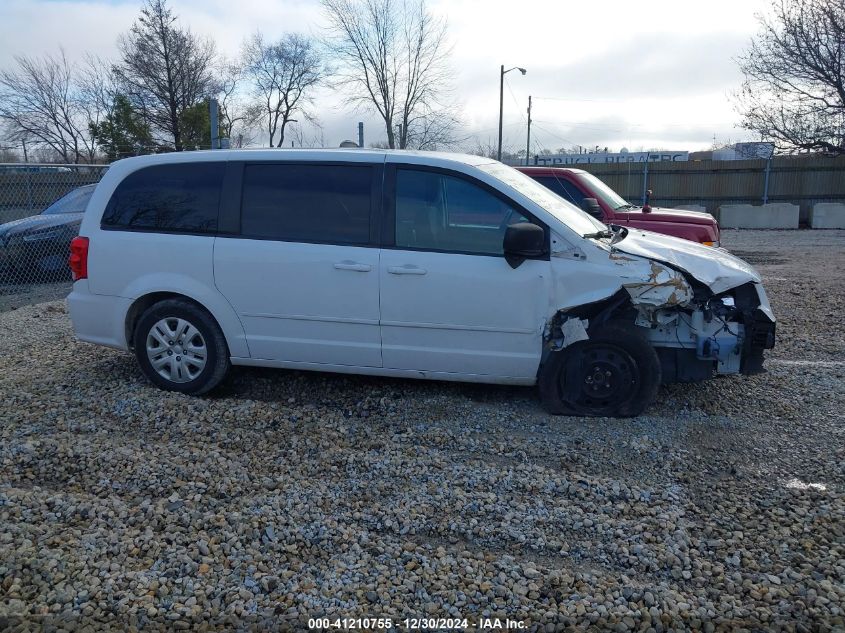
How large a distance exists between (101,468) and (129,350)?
170cm

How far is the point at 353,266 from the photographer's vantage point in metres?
5.14

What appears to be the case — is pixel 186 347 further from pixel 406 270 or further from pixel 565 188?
pixel 565 188

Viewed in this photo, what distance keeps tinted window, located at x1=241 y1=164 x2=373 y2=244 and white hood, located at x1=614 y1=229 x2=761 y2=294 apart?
1.86m

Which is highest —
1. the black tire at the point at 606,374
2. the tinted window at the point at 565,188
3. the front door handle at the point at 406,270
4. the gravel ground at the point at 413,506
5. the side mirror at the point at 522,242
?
the tinted window at the point at 565,188

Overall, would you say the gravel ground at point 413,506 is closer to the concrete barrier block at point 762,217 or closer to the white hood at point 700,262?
the white hood at point 700,262

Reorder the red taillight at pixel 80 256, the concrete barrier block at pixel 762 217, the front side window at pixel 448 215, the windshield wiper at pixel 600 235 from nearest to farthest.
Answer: the front side window at pixel 448 215 → the windshield wiper at pixel 600 235 → the red taillight at pixel 80 256 → the concrete barrier block at pixel 762 217

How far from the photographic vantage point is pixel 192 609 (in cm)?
302

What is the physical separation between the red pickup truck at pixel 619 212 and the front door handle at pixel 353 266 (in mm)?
4032

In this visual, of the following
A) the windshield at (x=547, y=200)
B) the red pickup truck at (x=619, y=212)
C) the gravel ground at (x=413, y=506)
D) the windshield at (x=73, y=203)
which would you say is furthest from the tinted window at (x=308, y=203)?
the windshield at (x=73, y=203)

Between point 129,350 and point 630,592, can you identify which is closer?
point 630,592

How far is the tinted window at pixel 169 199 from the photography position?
553 cm

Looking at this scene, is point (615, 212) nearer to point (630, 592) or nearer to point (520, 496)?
point (520, 496)

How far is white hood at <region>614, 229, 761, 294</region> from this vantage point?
4.95 meters

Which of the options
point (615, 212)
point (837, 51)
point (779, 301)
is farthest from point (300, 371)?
point (837, 51)
